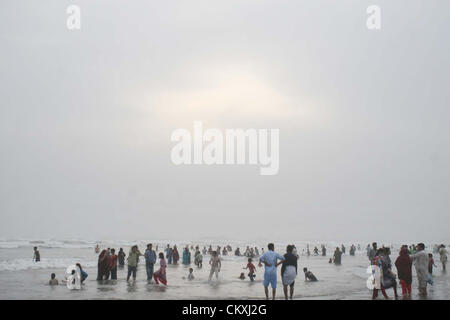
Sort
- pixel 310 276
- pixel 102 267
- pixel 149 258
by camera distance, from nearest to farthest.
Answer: pixel 149 258, pixel 102 267, pixel 310 276

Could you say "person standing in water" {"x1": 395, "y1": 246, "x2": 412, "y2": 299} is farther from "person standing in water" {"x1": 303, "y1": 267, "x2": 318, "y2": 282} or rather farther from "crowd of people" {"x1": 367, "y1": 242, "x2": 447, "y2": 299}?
"person standing in water" {"x1": 303, "y1": 267, "x2": 318, "y2": 282}

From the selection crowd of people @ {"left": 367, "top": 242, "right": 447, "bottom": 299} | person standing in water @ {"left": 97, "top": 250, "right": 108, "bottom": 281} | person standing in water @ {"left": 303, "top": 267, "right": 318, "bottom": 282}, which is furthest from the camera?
person standing in water @ {"left": 303, "top": 267, "right": 318, "bottom": 282}

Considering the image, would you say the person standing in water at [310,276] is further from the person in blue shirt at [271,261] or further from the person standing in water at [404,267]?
the person in blue shirt at [271,261]

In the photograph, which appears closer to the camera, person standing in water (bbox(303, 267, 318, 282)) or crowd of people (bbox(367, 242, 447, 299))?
crowd of people (bbox(367, 242, 447, 299))

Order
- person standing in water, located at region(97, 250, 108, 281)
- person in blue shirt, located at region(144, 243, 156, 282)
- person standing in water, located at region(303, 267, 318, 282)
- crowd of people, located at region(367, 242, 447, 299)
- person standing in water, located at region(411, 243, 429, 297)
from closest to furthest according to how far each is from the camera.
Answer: crowd of people, located at region(367, 242, 447, 299) < person standing in water, located at region(411, 243, 429, 297) < person in blue shirt, located at region(144, 243, 156, 282) < person standing in water, located at region(97, 250, 108, 281) < person standing in water, located at region(303, 267, 318, 282)

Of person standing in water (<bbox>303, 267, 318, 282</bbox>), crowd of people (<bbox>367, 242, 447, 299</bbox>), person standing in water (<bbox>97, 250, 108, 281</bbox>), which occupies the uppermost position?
crowd of people (<bbox>367, 242, 447, 299</bbox>)

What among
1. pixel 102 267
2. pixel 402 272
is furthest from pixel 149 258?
pixel 402 272

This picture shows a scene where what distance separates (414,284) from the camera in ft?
60.5

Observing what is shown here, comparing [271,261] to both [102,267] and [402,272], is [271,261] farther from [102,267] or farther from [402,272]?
[102,267]

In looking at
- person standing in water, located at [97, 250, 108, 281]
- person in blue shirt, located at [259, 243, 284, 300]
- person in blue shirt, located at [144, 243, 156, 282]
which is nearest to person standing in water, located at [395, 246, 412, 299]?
person in blue shirt, located at [259, 243, 284, 300]

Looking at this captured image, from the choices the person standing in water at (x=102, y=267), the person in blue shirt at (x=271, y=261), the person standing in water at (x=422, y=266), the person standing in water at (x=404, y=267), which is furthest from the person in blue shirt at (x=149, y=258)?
the person standing in water at (x=422, y=266)
